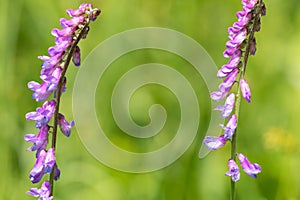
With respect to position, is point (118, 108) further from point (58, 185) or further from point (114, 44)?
point (58, 185)

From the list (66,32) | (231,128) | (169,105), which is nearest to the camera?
(66,32)

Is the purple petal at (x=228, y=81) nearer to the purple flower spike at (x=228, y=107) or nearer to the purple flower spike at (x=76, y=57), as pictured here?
the purple flower spike at (x=228, y=107)

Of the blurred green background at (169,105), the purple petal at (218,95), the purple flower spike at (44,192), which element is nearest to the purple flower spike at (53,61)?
the purple flower spike at (44,192)

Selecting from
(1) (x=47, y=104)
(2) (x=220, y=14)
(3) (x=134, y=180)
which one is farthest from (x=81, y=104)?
(1) (x=47, y=104)

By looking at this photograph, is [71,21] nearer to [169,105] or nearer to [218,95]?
[218,95]

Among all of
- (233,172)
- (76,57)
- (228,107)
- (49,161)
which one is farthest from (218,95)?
(49,161)
